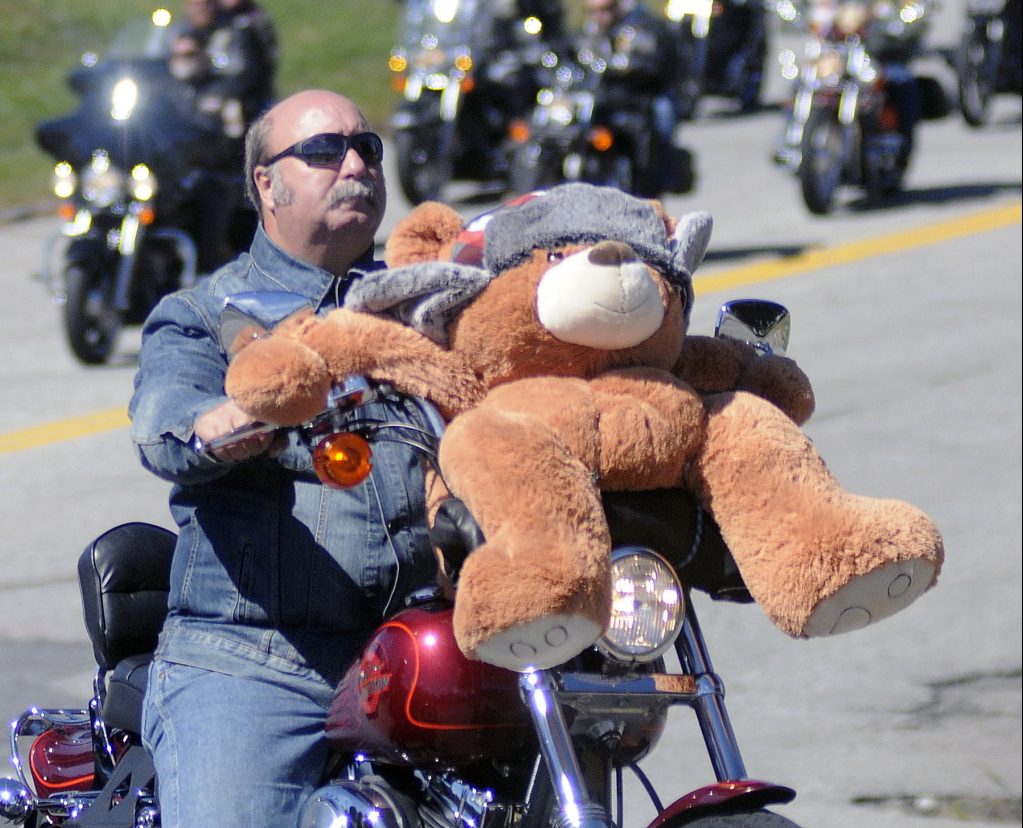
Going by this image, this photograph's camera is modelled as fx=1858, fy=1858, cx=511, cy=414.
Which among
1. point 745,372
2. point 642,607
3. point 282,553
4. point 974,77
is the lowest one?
point 974,77

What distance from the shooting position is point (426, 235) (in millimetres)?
3008

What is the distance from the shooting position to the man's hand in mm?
2732

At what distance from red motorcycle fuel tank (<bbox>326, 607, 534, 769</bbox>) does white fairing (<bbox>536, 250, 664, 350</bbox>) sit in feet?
1.63

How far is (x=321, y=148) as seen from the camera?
338 centimetres

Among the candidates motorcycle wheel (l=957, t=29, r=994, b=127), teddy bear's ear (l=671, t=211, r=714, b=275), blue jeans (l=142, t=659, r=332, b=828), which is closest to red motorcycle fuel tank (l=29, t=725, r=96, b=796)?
blue jeans (l=142, t=659, r=332, b=828)

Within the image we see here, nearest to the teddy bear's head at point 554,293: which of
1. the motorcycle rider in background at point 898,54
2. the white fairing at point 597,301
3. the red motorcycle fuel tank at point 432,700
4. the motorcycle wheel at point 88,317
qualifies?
the white fairing at point 597,301

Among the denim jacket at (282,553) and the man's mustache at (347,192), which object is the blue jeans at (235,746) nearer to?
the denim jacket at (282,553)

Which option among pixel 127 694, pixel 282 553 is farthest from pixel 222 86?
pixel 282 553

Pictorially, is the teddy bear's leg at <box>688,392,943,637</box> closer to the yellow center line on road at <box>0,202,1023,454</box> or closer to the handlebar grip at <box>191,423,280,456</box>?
the handlebar grip at <box>191,423,280,456</box>

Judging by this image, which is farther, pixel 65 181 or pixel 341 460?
pixel 65 181

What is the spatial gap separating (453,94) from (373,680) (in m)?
11.0

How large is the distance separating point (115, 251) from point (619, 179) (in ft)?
12.4

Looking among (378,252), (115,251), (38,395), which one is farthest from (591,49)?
(38,395)

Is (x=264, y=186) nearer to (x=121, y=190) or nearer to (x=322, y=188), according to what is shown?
(x=322, y=188)
